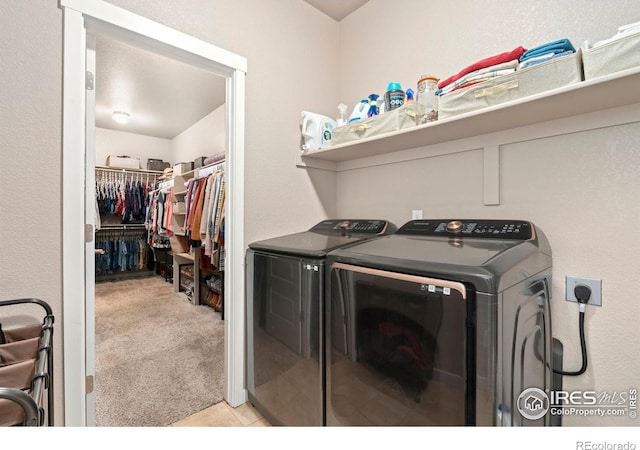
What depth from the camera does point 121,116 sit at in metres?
4.43

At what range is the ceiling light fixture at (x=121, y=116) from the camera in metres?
4.38

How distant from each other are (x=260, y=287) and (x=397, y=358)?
89 centimetres

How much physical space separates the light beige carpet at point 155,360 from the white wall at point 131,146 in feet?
9.18

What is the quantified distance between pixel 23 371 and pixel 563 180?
2063 mm

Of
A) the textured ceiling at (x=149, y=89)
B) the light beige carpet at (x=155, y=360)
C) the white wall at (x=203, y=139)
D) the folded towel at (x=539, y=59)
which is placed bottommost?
the light beige carpet at (x=155, y=360)

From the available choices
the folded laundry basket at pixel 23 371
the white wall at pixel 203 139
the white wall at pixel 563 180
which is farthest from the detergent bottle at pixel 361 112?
the white wall at pixel 203 139

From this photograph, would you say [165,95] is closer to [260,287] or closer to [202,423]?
[260,287]

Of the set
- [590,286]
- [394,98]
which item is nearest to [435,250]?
[590,286]

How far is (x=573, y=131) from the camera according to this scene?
1259 millimetres

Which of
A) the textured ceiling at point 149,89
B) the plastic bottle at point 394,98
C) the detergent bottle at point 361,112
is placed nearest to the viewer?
the plastic bottle at point 394,98

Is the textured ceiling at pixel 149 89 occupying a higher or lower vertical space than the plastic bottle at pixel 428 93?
higher

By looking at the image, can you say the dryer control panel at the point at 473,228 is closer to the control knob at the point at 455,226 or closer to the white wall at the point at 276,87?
the control knob at the point at 455,226

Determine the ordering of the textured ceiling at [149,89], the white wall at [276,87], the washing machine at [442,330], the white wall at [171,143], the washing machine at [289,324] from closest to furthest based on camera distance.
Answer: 1. the washing machine at [442,330]
2. the washing machine at [289,324]
3. the white wall at [276,87]
4. the textured ceiling at [149,89]
5. the white wall at [171,143]
